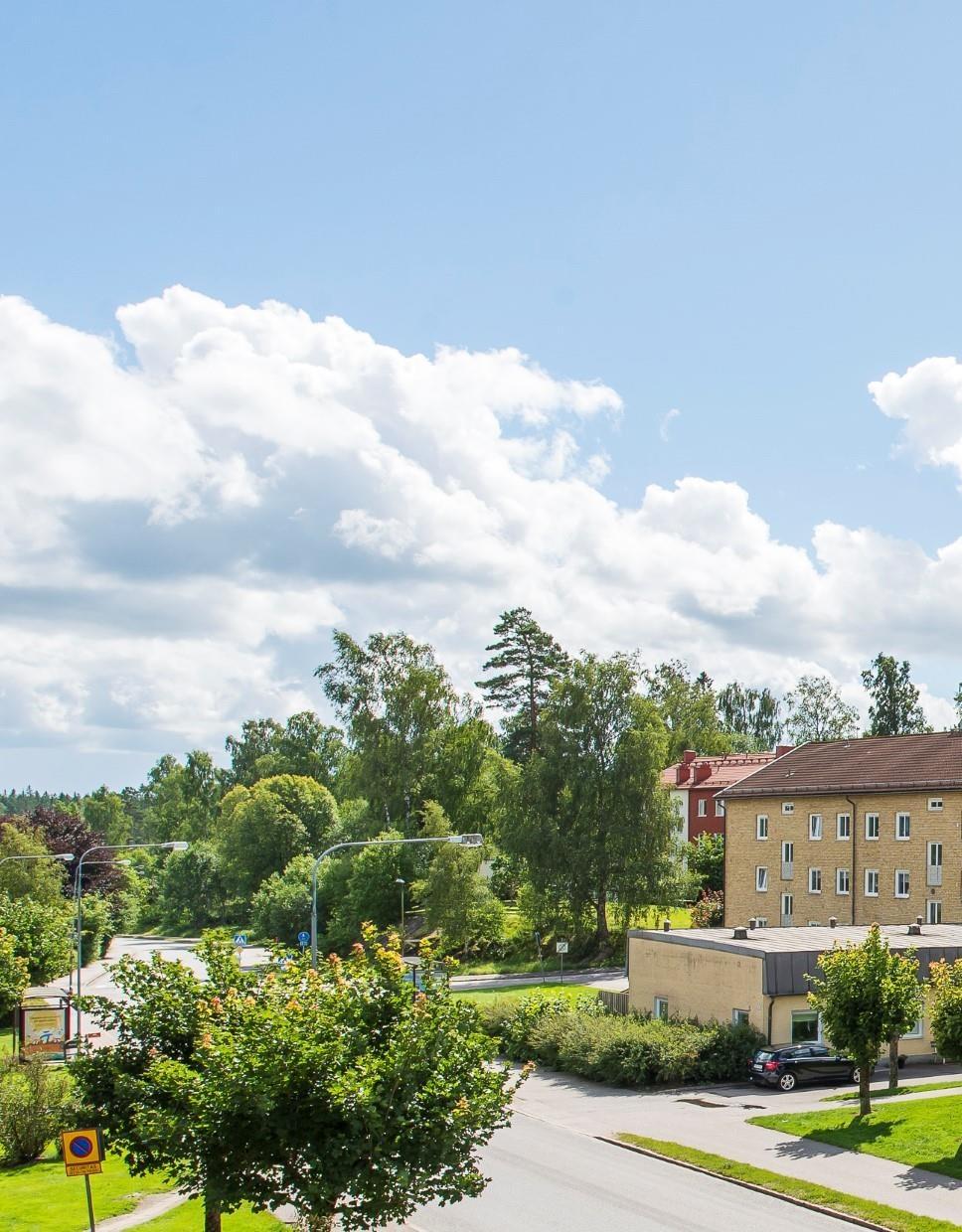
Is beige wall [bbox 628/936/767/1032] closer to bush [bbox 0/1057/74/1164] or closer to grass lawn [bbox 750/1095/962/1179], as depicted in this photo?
grass lawn [bbox 750/1095/962/1179]

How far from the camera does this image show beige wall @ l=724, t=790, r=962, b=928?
168ft

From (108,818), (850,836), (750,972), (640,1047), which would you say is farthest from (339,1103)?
(108,818)

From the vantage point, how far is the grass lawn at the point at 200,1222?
63.5 ft

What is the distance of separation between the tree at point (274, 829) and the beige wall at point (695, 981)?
54.3 metres

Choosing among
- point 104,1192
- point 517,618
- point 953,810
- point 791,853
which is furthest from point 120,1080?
point 517,618

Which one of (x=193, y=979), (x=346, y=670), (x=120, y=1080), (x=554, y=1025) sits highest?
(x=346, y=670)

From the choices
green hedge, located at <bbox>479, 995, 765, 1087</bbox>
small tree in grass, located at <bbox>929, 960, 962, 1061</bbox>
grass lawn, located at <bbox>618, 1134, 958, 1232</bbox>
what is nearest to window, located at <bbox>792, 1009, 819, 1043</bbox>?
green hedge, located at <bbox>479, 995, 765, 1087</bbox>

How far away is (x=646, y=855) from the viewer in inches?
2323

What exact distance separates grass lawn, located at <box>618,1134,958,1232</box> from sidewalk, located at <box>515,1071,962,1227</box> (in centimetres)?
33

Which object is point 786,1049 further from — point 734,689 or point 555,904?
point 734,689

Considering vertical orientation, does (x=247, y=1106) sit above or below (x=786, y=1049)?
above

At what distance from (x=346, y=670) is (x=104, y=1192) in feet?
187

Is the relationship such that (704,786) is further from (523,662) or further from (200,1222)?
(200,1222)

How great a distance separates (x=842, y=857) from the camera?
55375mm
